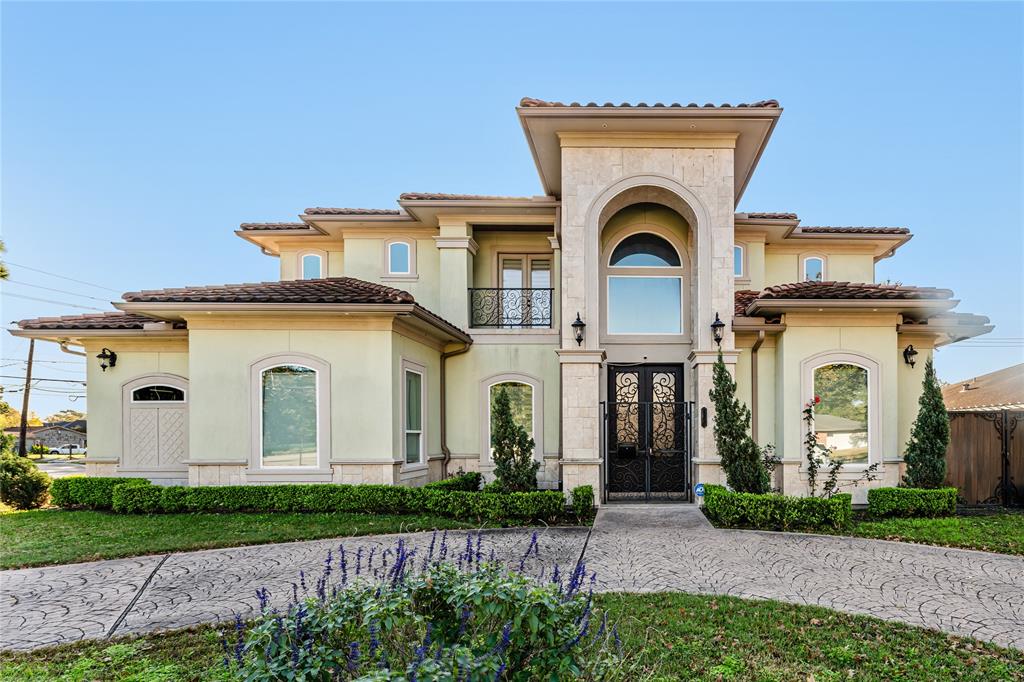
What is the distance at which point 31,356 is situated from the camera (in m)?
26.0

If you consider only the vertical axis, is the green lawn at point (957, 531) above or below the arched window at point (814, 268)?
below

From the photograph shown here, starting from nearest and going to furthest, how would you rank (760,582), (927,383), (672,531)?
(760,582), (672,531), (927,383)

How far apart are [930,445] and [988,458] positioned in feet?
10.1

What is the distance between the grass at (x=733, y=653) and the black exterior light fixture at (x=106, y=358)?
30.4ft

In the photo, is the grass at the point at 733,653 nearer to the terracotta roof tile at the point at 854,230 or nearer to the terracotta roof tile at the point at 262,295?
the terracotta roof tile at the point at 262,295

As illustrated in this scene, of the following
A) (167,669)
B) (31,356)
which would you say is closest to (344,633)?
(167,669)

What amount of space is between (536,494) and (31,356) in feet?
95.6

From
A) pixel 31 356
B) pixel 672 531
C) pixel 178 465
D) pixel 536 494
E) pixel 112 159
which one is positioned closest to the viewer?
pixel 672 531

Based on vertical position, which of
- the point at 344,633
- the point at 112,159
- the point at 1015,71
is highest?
the point at 112,159

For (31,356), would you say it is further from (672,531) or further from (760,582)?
(760,582)

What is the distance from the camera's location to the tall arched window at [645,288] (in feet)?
40.1

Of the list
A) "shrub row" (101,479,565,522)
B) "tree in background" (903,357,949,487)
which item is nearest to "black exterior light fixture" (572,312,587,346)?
"shrub row" (101,479,565,522)

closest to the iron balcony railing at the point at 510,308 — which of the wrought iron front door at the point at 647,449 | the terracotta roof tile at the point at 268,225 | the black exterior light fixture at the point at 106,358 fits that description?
the wrought iron front door at the point at 647,449

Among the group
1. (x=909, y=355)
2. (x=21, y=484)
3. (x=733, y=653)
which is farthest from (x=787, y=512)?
(x=21, y=484)
